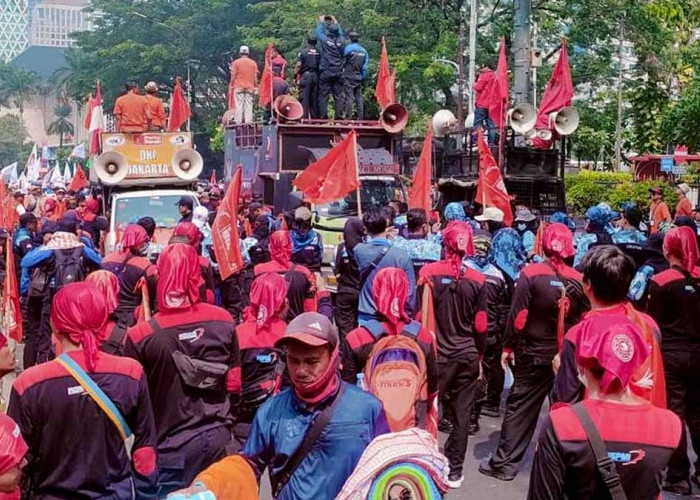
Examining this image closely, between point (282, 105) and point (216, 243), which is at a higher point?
point (282, 105)

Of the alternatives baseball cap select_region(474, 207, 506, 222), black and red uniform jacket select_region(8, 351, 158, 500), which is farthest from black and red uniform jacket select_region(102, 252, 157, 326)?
baseball cap select_region(474, 207, 506, 222)

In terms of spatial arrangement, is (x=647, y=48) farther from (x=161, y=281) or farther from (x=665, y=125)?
(x=161, y=281)

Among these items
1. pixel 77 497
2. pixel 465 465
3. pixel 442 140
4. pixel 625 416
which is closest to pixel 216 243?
pixel 465 465

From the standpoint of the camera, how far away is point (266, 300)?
560 centimetres

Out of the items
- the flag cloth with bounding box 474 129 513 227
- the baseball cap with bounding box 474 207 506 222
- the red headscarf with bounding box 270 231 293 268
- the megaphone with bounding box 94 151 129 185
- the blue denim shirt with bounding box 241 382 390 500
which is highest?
the megaphone with bounding box 94 151 129 185

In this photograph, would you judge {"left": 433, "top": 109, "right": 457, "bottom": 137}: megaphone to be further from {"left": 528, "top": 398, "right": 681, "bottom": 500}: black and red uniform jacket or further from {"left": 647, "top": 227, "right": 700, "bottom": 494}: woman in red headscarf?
{"left": 528, "top": 398, "right": 681, "bottom": 500}: black and red uniform jacket

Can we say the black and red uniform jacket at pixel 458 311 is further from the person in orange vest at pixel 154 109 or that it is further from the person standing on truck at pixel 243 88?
the person standing on truck at pixel 243 88

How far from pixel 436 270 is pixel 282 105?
8534 millimetres

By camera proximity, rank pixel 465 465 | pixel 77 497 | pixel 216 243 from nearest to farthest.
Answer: pixel 77 497, pixel 465 465, pixel 216 243

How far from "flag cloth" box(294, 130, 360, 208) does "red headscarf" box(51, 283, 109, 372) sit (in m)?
7.36

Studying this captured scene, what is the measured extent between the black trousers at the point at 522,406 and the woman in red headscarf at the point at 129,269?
9.82 feet

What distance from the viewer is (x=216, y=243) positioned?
8242 mm

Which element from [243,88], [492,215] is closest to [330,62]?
[243,88]

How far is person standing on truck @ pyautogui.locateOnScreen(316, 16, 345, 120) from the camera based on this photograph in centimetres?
1673
